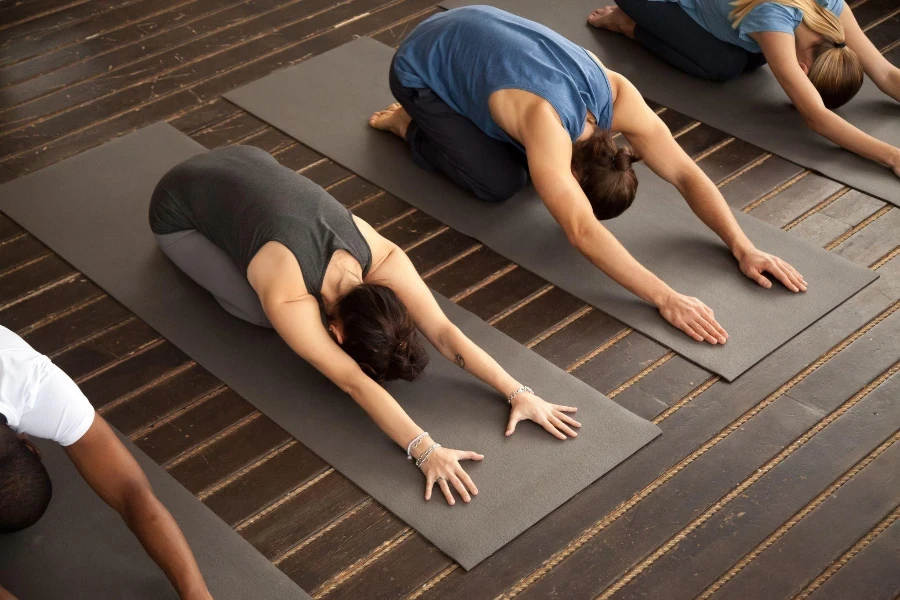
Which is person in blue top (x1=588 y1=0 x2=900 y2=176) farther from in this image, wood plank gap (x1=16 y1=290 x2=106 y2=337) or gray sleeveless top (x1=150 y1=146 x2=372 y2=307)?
wood plank gap (x1=16 y1=290 x2=106 y2=337)

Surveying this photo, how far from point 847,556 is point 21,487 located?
2121mm

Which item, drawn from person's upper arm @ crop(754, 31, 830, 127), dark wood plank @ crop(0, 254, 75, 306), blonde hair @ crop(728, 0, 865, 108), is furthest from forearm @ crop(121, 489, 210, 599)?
blonde hair @ crop(728, 0, 865, 108)

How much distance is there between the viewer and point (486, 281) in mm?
3484

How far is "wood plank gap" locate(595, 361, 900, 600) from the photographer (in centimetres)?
253

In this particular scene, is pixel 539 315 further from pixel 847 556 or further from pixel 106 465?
pixel 106 465

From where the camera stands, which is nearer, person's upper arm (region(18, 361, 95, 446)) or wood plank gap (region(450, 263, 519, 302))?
person's upper arm (region(18, 361, 95, 446))

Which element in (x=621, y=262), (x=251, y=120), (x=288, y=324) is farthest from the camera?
(x=251, y=120)

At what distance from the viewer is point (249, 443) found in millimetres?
2908

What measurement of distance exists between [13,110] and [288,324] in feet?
7.77

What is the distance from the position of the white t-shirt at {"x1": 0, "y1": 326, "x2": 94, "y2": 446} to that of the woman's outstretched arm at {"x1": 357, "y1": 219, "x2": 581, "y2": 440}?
38.1 inches

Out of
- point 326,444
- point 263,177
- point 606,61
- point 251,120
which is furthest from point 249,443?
point 606,61

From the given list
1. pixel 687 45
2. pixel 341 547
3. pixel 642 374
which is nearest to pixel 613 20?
pixel 687 45

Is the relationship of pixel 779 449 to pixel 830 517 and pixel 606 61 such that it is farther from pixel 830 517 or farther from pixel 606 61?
pixel 606 61

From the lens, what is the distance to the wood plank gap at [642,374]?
10.0 ft
